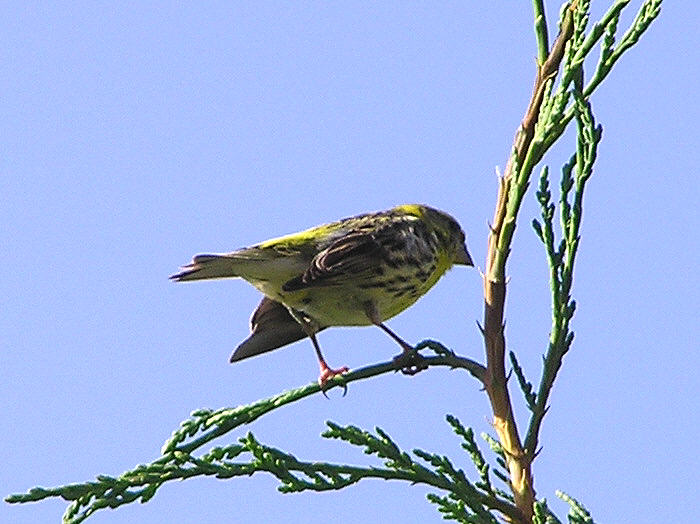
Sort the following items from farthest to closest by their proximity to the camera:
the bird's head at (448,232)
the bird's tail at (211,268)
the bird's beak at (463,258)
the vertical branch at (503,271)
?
the bird's beak at (463,258)
the bird's head at (448,232)
the bird's tail at (211,268)
the vertical branch at (503,271)

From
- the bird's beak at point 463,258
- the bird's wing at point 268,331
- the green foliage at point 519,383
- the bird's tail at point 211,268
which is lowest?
the green foliage at point 519,383

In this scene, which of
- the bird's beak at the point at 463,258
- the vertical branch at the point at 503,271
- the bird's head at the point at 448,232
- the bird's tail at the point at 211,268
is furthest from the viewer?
the bird's beak at the point at 463,258

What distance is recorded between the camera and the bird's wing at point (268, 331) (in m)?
5.17

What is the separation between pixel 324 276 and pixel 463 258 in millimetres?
1635

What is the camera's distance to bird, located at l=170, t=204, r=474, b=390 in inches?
207

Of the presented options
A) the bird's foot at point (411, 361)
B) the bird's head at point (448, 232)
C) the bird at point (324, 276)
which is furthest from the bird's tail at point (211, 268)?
the bird's foot at point (411, 361)

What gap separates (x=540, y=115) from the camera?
2549mm

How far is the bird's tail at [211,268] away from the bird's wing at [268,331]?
232 mm

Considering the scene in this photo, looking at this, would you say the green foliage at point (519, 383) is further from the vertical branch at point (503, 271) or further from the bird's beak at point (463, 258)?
the bird's beak at point (463, 258)

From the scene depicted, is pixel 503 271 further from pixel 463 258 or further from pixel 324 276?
pixel 463 258

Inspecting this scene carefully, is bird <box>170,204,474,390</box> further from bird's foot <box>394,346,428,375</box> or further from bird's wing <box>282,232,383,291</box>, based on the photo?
bird's foot <box>394,346,428,375</box>

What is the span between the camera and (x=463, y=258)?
668 cm

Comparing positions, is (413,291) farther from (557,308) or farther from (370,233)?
(557,308)

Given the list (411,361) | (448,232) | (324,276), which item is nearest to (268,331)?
(324,276)
